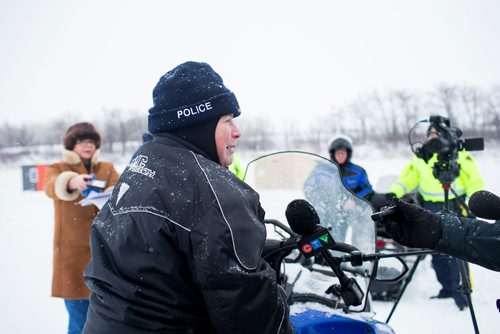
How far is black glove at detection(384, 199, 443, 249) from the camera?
1537 mm

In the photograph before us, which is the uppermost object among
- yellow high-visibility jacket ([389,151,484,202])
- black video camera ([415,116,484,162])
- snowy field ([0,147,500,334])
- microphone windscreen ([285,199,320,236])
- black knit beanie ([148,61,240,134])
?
black knit beanie ([148,61,240,134])

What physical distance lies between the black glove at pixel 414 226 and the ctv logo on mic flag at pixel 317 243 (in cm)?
27

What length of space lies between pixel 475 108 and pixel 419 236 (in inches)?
1170

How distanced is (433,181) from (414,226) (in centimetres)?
319

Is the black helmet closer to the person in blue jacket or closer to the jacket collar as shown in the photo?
the person in blue jacket

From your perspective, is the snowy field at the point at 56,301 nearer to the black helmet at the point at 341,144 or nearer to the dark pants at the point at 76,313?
the dark pants at the point at 76,313

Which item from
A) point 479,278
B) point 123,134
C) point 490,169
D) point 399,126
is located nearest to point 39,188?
point 479,278

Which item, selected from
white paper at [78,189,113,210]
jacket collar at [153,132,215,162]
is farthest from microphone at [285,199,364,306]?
white paper at [78,189,113,210]

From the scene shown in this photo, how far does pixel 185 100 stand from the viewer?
→ 1.38 metres

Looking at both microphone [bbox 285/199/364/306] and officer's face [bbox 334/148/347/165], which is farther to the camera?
officer's face [bbox 334/148/347/165]

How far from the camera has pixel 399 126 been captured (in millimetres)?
35656

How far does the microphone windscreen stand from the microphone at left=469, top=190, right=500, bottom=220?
632 mm

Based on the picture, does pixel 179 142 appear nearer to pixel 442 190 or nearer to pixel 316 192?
pixel 316 192

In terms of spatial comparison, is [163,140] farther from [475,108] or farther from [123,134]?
[123,134]
